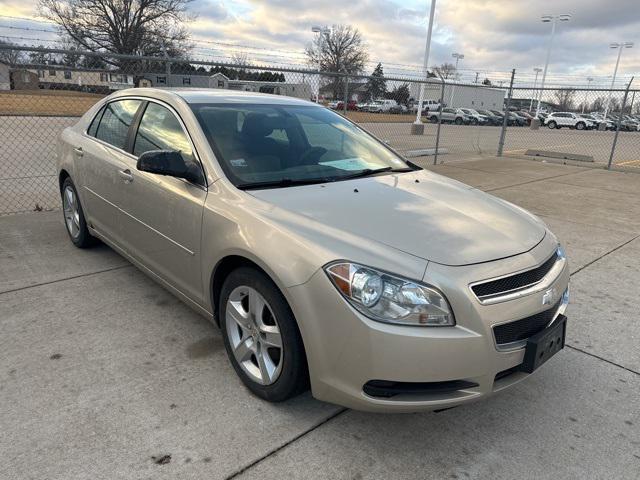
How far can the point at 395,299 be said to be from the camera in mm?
2092

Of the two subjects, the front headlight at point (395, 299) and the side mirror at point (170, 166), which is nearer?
the front headlight at point (395, 299)

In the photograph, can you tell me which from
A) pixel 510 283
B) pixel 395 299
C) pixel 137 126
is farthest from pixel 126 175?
pixel 510 283

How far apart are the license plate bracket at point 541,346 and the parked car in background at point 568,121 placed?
48184 millimetres

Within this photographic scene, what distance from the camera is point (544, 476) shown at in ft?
7.29

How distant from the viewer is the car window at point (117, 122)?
3.82 metres

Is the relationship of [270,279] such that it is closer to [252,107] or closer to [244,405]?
[244,405]

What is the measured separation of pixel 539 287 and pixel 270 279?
1292 mm

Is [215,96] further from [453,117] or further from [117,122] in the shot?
[453,117]

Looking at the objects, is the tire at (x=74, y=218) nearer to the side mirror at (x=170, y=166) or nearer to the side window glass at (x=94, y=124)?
the side window glass at (x=94, y=124)

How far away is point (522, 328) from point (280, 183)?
60.2 inches

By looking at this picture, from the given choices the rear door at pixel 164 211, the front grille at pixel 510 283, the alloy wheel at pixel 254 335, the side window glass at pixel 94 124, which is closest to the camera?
the front grille at pixel 510 283

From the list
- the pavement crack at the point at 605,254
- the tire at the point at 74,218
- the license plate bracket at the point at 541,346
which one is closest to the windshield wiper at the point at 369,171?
the license plate bracket at the point at 541,346

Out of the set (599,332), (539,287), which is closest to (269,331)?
(539,287)

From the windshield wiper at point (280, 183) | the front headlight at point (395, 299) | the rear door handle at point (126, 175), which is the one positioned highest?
the windshield wiper at point (280, 183)
